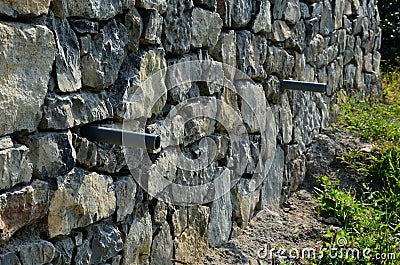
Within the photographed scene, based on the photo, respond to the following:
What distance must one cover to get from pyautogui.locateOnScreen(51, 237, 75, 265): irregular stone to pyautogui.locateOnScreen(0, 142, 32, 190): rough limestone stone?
1.00 ft

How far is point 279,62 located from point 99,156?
6.73ft

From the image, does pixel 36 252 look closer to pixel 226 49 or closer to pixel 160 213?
pixel 160 213

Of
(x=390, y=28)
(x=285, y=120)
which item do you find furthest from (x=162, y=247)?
(x=390, y=28)

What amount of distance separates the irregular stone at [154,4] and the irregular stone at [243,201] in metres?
1.25

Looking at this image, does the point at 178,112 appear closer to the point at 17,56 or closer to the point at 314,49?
the point at 17,56

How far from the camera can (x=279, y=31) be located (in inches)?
163

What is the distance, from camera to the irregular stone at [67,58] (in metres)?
2.15

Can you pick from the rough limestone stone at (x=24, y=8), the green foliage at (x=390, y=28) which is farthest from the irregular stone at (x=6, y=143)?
the green foliage at (x=390, y=28)

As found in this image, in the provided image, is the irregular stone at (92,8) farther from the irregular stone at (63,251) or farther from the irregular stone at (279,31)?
the irregular stone at (279,31)

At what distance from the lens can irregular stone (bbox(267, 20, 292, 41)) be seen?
4050 millimetres

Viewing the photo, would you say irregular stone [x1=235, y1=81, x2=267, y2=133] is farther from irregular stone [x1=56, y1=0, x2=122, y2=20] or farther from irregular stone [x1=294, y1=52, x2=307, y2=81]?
irregular stone [x1=56, y1=0, x2=122, y2=20]

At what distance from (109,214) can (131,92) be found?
493 millimetres

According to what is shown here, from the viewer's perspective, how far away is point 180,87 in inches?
117

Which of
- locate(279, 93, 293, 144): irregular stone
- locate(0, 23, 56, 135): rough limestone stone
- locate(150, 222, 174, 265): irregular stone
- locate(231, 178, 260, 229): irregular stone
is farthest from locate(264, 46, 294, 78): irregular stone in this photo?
locate(0, 23, 56, 135): rough limestone stone
